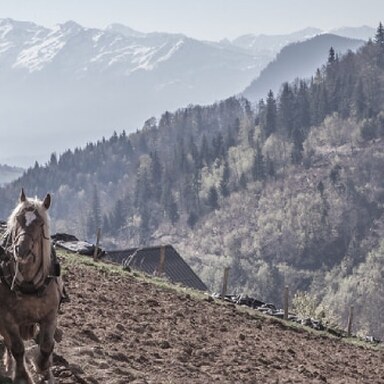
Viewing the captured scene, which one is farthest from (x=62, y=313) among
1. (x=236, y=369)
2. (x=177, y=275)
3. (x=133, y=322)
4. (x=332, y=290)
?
(x=332, y=290)

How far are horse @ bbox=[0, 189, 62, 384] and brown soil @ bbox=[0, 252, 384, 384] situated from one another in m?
1.24

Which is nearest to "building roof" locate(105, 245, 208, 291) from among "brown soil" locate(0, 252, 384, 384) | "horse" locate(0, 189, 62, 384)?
"brown soil" locate(0, 252, 384, 384)

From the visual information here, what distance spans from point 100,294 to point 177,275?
2875 cm

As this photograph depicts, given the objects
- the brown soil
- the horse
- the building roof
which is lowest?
Result: the building roof

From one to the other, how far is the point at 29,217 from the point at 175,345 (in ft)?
24.3

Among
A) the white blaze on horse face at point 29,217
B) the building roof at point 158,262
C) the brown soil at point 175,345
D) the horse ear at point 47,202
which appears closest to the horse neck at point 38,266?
the white blaze on horse face at point 29,217

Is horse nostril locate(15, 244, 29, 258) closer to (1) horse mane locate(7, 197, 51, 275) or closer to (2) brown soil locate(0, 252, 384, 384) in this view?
(1) horse mane locate(7, 197, 51, 275)

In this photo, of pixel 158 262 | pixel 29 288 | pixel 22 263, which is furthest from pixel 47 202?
pixel 158 262

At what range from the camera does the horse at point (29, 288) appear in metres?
10.0

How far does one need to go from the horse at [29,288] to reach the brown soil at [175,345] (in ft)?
4.07

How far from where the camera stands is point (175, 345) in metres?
16.6

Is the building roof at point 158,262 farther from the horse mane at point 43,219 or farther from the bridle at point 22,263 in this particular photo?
the horse mane at point 43,219

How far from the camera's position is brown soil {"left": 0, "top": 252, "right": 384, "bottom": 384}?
1377cm

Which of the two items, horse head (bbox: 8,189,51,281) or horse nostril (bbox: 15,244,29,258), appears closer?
horse nostril (bbox: 15,244,29,258)
